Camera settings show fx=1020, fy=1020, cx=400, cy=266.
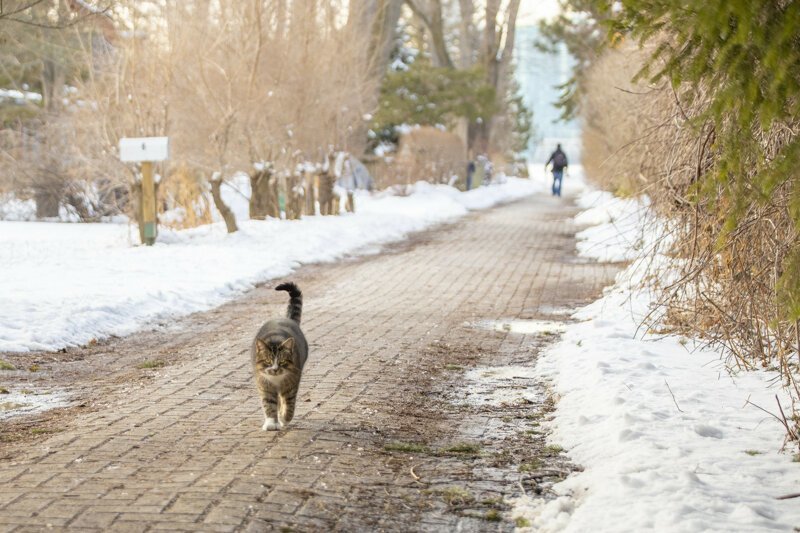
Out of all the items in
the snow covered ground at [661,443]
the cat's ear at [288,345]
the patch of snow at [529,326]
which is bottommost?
the patch of snow at [529,326]

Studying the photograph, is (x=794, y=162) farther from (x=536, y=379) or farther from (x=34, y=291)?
(x=34, y=291)

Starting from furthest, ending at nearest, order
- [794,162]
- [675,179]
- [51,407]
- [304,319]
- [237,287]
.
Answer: [237,287] → [304,319] → [675,179] → [51,407] → [794,162]

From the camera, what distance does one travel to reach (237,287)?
47.2 feet

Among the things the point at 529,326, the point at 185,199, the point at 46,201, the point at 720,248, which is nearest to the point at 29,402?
the point at 720,248

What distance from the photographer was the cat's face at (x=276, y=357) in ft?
20.2

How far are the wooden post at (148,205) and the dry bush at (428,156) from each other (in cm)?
2148

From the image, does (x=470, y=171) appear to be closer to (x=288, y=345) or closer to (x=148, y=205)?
(x=148, y=205)

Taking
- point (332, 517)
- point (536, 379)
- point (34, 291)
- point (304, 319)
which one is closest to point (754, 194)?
point (332, 517)

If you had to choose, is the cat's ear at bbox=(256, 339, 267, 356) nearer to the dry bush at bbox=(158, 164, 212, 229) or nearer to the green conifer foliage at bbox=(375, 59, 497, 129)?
the dry bush at bbox=(158, 164, 212, 229)

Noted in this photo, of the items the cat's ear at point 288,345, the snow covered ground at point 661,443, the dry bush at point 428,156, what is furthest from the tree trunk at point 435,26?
the cat's ear at point 288,345

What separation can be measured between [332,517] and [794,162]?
8.52ft

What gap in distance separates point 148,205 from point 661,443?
1389 cm

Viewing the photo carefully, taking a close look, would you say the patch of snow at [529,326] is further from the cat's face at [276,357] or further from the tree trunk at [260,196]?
the tree trunk at [260,196]

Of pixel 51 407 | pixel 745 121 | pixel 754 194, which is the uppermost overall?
pixel 745 121
